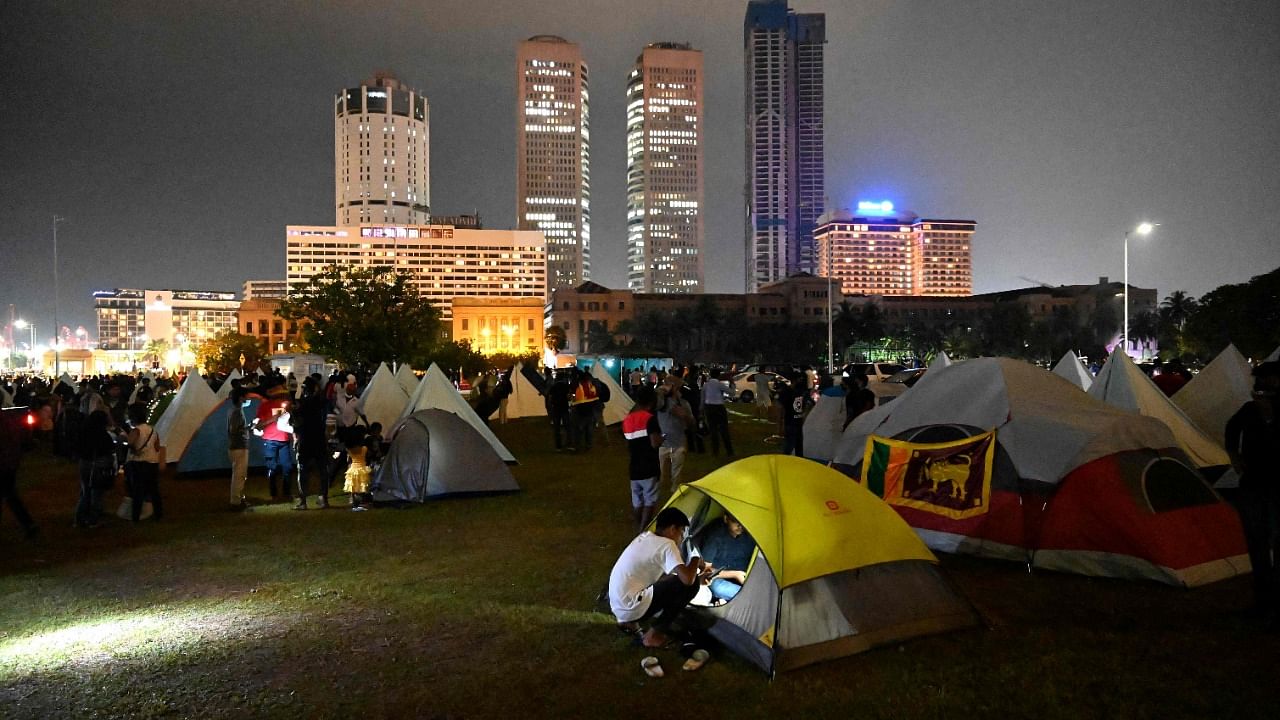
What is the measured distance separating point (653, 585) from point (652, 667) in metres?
0.65

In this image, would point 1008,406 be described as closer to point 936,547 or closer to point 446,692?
point 936,547

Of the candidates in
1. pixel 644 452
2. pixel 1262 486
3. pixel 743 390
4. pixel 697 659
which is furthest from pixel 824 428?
pixel 743 390

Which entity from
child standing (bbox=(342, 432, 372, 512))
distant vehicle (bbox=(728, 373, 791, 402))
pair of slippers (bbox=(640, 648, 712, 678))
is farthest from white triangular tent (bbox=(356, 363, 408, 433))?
distant vehicle (bbox=(728, 373, 791, 402))

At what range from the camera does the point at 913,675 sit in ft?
18.3

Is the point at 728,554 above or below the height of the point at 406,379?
below

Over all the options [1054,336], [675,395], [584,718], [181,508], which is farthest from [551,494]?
[1054,336]

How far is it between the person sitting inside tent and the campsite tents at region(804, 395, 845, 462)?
25.1ft

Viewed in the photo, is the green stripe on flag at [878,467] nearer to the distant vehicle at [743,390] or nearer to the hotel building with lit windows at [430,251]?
the distant vehicle at [743,390]

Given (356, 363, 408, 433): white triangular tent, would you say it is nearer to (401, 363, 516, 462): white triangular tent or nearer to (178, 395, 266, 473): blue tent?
(401, 363, 516, 462): white triangular tent

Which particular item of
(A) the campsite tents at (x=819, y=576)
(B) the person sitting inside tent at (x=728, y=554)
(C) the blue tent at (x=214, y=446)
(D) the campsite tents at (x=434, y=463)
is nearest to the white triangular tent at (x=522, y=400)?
(C) the blue tent at (x=214, y=446)

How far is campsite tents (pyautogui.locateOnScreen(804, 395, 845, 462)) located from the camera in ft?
48.6

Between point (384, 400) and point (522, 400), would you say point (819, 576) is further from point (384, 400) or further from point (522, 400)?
point (522, 400)

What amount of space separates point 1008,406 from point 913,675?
4081 millimetres

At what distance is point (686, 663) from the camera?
5754mm
